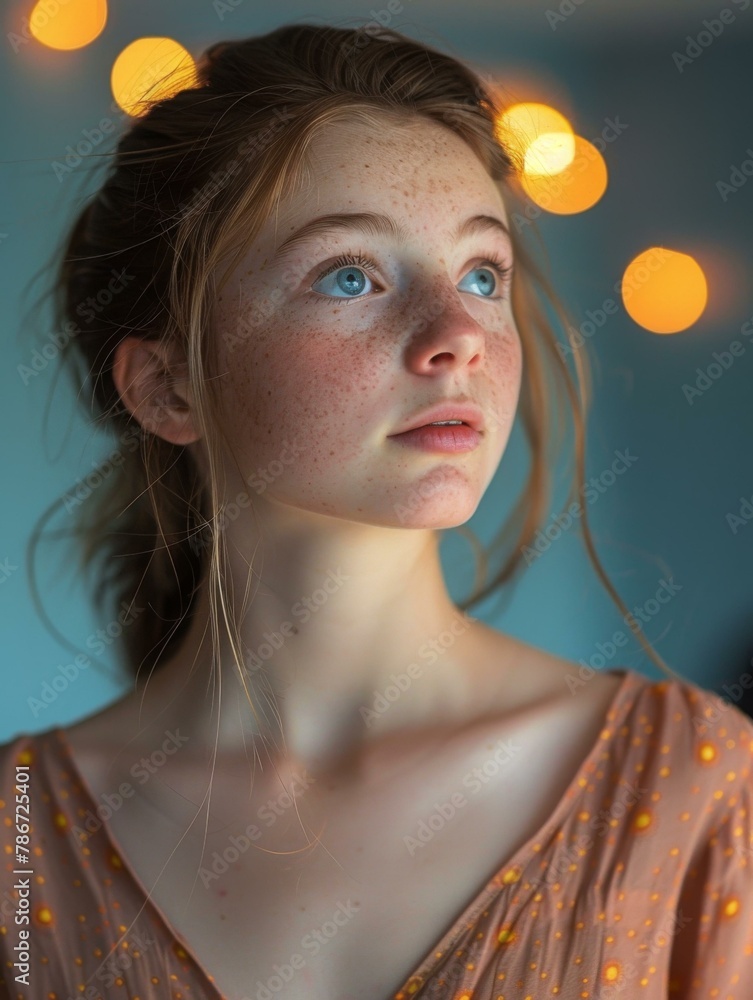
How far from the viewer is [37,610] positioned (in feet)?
2.69

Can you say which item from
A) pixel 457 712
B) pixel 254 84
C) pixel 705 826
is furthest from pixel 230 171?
pixel 705 826

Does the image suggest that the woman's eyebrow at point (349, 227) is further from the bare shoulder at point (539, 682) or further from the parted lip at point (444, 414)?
the bare shoulder at point (539, 682)

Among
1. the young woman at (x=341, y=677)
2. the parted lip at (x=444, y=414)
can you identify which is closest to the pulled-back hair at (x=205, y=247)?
the young woman at (x=341, y=677)

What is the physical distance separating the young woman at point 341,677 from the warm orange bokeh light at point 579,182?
14 cm

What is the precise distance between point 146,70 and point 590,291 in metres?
0.39

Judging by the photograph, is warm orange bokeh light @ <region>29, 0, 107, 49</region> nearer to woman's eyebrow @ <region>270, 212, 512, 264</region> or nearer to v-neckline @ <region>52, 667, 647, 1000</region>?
woman's eyebrow @ <region>270, 212, 512, 264</region>

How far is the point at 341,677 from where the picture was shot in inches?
24.8

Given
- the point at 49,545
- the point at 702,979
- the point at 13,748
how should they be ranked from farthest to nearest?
the point at 49,545 → the point at 13,748 → the point at 702,979

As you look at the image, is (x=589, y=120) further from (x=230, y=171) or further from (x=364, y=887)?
(x=364, y=887)

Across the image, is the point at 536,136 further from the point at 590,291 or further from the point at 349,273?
the point at 349,273

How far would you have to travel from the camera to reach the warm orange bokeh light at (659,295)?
0.87 meters

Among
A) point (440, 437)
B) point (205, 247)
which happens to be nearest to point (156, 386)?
point (205, 247)

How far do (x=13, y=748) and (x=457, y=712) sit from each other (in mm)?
292

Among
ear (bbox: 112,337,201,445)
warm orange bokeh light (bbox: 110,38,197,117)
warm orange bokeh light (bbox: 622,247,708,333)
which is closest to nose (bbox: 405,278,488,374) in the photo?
ear (bbox: 112,337,201,445)
